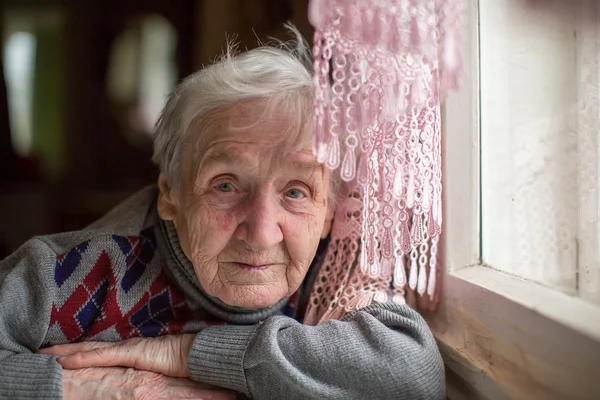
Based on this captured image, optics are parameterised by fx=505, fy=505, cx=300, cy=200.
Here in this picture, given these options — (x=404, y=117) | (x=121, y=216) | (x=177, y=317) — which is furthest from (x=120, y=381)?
(x=404, y=117)

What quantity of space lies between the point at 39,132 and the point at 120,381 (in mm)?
1665

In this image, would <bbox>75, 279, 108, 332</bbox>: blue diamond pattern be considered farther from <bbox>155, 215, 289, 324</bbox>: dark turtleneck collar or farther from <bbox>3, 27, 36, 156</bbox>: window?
<bbox>3, 27, 36, 156</bbox>: window

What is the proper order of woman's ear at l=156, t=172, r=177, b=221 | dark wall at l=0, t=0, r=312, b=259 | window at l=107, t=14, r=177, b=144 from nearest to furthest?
woman's ear at l=156, t=172, r=177, b=221
dark wall at l=0, t=0, r=312, b=259
window at l=107, t=14, r=177, b=144

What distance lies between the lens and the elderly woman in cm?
97

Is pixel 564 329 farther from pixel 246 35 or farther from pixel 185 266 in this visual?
pixel 246 35

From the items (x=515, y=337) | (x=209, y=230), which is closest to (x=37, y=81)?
(x=209, y=230)

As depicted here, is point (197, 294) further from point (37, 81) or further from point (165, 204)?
point (37, 81)

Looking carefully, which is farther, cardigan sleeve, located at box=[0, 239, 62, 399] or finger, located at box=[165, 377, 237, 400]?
finger, located at box=[165, 377, 237, 400]

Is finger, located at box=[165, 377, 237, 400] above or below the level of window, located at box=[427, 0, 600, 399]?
below

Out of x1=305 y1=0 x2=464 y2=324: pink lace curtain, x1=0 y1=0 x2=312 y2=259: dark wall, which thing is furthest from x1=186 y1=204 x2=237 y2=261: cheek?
x1=0 y1=0 x2=312 y2=259: dark wall

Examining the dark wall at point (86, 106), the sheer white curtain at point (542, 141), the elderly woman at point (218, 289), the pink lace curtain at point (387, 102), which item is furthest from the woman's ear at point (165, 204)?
the dark wall at point (86, 106)

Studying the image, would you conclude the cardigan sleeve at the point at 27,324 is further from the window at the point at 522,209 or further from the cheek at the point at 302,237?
the window at the point at 522,209

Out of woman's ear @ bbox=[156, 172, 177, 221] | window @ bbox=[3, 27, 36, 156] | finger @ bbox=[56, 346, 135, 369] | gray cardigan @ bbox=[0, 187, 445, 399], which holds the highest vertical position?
window @ bbox=[3, 27, 36, 156]

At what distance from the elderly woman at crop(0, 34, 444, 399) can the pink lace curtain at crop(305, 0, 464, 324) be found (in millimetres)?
222
